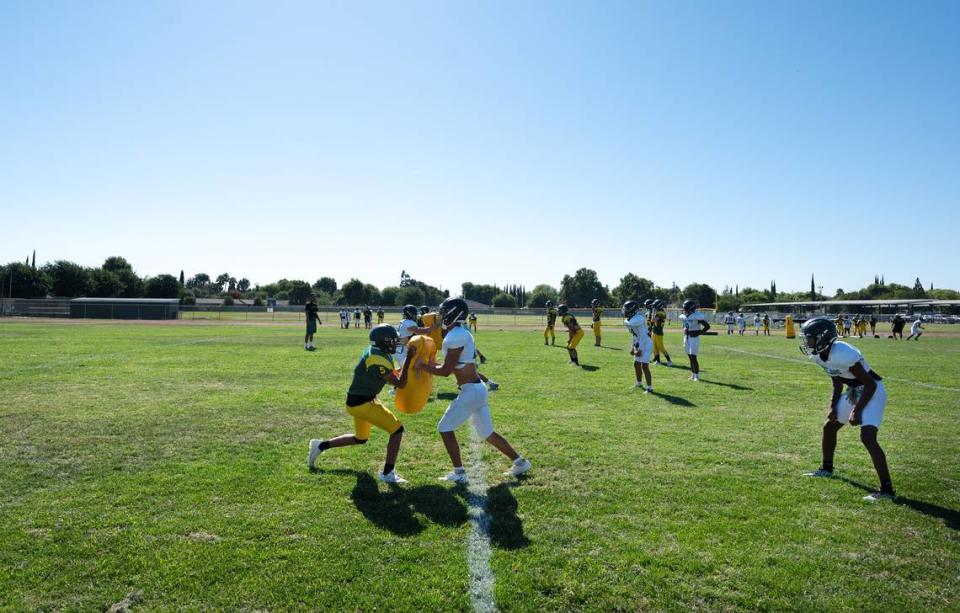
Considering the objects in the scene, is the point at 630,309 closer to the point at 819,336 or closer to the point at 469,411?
the point at 819,336

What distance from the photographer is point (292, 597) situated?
12.9 ft

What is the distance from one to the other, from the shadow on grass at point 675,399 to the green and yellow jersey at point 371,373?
25.7 ft

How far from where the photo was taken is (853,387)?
21.1 ft

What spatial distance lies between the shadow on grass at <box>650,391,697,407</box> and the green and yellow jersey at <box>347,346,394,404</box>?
784 centimetres

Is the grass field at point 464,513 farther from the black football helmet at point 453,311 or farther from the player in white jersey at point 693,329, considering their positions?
the player in white jersey at point 693,329

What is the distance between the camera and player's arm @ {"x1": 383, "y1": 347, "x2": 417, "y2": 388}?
6.26 meters

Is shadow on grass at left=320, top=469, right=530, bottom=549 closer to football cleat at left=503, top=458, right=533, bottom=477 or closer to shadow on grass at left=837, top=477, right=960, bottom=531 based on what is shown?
football cleat at left=503, top=458, right=533, bottom=477

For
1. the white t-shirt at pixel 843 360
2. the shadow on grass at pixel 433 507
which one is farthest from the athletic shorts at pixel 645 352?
the shadow on grass at pixel 433 507

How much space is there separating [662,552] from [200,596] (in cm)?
378

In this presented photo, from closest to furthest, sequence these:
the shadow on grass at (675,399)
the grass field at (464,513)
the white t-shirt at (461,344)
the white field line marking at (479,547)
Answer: the white field line marking at (479,547) < the grass field at (464,513) < the white t-shirt at (461,344) < the shadow on grass at (675,399)

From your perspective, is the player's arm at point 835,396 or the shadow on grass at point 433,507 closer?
the shadow on grass at point 433,507

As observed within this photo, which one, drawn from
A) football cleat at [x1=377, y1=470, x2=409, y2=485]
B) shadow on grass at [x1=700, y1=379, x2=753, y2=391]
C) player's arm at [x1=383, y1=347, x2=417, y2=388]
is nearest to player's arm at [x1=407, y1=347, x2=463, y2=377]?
player's arm at [x1=383, y1=347, x2=417, y2=388]

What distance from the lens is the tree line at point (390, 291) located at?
90688 mm

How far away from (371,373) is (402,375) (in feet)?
1.28
